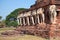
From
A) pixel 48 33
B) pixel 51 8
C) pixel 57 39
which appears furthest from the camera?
pixel 51 8

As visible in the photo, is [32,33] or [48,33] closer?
[48,33]

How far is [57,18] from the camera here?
19609 mm

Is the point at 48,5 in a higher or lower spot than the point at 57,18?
higher

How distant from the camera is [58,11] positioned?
19.8m

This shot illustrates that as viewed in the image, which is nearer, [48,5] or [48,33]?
[48,33]

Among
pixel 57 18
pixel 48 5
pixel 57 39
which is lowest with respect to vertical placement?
pixel 57 39

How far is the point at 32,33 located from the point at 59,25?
11.4 ft

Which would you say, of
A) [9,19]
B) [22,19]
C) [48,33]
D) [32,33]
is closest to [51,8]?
[48,33]

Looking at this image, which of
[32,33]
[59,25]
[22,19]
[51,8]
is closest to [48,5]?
[51,8]

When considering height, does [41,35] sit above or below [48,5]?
below

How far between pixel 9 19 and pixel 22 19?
4892cm

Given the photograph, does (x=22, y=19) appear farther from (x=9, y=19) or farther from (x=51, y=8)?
(x=9, y=19)

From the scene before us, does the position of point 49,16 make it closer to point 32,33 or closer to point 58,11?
Result: point 58,11

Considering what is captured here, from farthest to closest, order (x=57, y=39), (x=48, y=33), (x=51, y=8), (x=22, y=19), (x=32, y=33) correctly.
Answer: (x=22, y=19), (x=32, y=33), (x=51, y=8), (x=48, y=33), (x=57, y=39)
